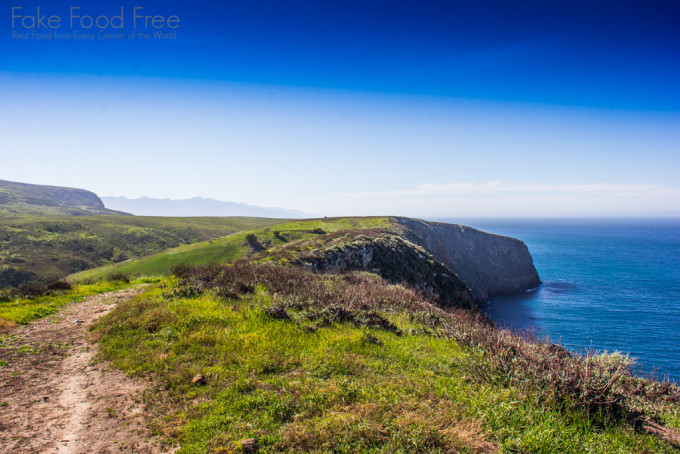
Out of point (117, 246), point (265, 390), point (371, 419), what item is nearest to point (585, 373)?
point (371, 419)

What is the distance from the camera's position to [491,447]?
5.15 meters

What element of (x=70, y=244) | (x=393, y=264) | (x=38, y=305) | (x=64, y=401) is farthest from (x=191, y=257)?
(x=70, y=244)

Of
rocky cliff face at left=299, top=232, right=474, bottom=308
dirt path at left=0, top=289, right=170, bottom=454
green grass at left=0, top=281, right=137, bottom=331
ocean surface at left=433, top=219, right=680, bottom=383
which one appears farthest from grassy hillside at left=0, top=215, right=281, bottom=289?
ocean surface at left=433, top=219, right=680, bottom=383

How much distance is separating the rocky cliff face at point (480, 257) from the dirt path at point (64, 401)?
61.5m

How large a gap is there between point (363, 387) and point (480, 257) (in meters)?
85.6

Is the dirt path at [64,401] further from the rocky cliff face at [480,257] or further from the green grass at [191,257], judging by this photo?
the rocky cliff face at [480,257]

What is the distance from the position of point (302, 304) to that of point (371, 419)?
7.68 metres

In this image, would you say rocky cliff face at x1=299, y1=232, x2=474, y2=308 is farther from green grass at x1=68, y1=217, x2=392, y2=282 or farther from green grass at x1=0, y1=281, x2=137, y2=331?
green grass at x1=0, y1=281, x2=137, y2=331

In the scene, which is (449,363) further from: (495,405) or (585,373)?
(585,373)

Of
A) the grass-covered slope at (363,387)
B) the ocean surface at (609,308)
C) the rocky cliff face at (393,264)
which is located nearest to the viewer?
the grass-covered slope at (363,387)

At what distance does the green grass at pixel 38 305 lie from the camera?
40.9 ft

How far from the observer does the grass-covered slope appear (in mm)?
5320


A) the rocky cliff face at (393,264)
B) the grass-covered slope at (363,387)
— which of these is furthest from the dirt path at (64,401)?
the rocky cliff face at (393,264)

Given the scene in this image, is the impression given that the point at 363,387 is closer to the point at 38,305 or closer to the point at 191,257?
the point at 38,305
